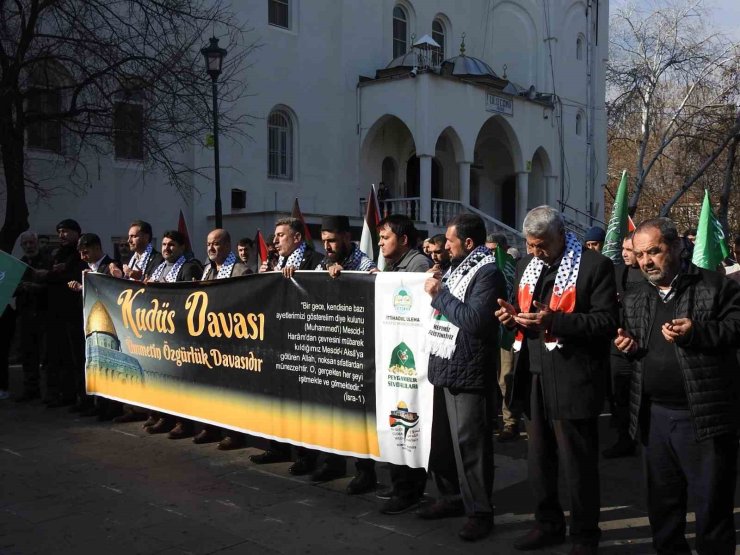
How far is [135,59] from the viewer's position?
13.9m

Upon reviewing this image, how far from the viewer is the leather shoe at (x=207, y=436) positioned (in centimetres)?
768

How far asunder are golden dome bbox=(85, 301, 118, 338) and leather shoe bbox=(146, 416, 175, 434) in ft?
3.44

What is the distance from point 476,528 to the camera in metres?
5.06

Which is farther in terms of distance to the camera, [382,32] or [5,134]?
[382,32]

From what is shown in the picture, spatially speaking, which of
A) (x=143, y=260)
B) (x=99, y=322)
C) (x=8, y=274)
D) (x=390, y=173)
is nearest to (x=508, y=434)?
(x=143, y=260)

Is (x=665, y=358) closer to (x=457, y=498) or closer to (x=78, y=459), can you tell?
(x=457, y=498)

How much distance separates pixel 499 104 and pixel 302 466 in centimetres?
2249

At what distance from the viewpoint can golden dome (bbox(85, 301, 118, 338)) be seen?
335 inches

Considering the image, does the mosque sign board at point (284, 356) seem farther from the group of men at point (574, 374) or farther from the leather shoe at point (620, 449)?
the leather shoe at point (620, 449)

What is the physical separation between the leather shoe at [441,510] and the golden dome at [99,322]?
14.4ft

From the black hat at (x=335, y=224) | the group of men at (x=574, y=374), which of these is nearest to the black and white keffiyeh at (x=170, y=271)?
the black hat at (x=335, y=224)

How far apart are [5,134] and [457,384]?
1074 centimetres

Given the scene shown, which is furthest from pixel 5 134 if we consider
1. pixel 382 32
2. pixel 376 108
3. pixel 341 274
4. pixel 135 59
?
pixel 382 32

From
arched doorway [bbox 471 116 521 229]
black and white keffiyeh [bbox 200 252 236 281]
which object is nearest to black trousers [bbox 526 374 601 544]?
black and white keffiyeh [bbox 200 252 236 281]
